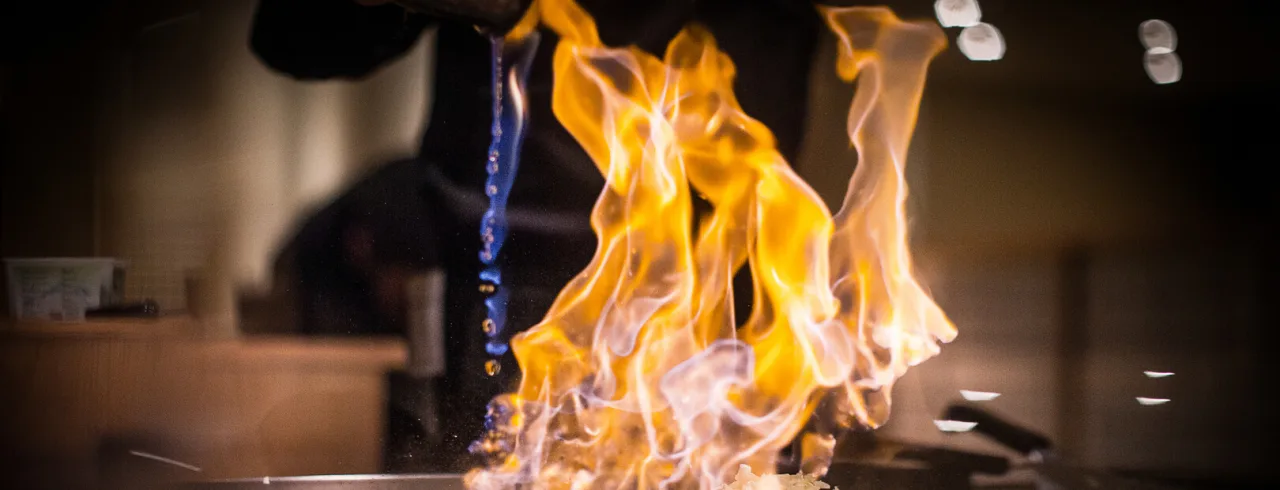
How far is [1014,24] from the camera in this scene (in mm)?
1411

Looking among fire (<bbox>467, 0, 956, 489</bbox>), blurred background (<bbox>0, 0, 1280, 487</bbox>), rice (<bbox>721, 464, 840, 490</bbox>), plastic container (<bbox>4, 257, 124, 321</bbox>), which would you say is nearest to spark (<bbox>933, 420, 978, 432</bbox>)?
blurred background (<bbox>0, 0, 1280, 487</bbox>)

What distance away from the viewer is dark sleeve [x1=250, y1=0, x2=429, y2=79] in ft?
4.39

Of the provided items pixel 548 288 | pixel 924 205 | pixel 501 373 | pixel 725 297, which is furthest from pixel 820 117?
pixel 501 373

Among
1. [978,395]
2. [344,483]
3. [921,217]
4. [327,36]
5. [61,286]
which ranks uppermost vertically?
[327,36]

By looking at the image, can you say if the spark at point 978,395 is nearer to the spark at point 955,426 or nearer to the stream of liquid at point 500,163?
the spark at point 955,426

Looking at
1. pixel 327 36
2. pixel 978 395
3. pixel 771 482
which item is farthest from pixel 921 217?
pixel 327 36

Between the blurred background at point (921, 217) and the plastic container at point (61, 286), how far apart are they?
0.02m

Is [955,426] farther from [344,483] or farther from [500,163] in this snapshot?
[344,483]

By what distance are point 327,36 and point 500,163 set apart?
36 centimetres

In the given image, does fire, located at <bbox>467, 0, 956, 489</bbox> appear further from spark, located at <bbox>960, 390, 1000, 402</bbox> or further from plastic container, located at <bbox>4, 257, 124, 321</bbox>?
plastic container, located at <bbox>4, 257, 124, 321</bbox>

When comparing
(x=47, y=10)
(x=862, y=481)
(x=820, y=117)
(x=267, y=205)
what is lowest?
(x=862, y=481)

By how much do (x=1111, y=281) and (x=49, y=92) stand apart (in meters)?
1.82

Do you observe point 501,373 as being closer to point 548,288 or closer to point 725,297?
point 548,288

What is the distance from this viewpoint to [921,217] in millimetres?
1404
